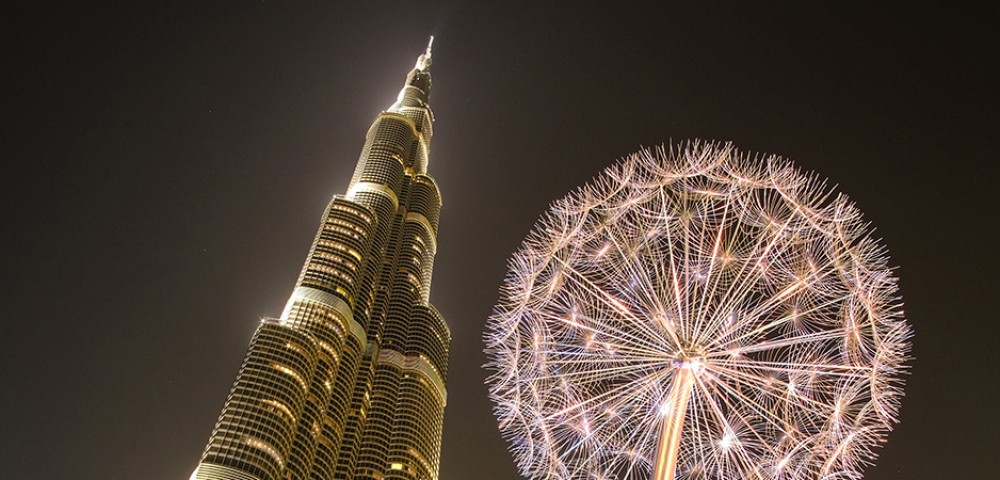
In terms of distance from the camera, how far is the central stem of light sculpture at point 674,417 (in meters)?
26.8

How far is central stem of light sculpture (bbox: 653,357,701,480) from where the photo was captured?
2677cm

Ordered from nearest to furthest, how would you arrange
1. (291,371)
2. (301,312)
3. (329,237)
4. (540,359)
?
(540,359) → (291,371) → (301,312) → (329,237)

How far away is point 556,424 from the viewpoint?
116ft

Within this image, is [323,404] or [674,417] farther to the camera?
[323,404]

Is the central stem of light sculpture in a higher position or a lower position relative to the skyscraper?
lower

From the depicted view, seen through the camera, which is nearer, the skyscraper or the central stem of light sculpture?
the central stem of light sculpture

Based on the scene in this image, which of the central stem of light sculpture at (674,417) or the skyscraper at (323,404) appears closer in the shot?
the central stem of light sculpture at (674,417)

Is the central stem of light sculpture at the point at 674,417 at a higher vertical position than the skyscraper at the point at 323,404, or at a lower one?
lower

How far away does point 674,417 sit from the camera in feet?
90.6

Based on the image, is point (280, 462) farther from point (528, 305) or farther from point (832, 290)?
point (832, 290)

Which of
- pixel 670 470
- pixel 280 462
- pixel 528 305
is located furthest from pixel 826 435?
pixel 280 462

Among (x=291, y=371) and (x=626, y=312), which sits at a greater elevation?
(x=291, y=371)

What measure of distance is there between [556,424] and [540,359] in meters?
3.22

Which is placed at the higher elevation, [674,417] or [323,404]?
[323,404]
